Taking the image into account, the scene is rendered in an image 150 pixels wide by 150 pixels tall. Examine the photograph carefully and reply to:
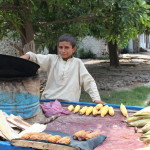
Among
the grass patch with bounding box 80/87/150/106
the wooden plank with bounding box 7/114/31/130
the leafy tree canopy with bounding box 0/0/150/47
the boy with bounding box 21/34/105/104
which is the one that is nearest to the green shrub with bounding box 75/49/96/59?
the grass patch with bounding box 80/87/150/106

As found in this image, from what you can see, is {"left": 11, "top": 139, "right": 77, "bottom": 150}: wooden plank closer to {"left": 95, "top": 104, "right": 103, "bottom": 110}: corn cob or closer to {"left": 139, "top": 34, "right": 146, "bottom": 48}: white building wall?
{"left": 95, "top": 104, "right": 103, "bottom": 110}: corn cob

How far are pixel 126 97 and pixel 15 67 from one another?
4.90 meters

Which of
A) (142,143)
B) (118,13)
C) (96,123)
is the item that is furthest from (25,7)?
(142,143)

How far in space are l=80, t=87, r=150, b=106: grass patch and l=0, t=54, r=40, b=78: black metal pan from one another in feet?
13.0

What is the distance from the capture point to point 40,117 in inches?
125

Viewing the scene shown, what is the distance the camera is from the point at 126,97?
721cm

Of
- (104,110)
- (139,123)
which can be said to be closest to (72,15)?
(104,110)

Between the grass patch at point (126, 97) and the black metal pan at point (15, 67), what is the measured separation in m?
3.95

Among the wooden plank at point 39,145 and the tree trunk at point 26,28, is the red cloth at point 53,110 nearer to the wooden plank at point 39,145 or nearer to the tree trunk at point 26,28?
the wooden plank at point 39,145

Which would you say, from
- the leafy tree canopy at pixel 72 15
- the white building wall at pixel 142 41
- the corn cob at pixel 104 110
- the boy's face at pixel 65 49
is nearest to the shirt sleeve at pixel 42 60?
the boy's face at pixel 65 49

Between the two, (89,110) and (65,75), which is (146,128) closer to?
(89,110)

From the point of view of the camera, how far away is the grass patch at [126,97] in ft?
21.8

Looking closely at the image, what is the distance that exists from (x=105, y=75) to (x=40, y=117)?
8285mm

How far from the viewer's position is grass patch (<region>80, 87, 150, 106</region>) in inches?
262
